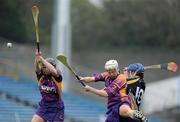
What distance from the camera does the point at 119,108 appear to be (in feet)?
38.4

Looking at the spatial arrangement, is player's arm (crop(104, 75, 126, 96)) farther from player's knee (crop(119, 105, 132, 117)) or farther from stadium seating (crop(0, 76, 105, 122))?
stadium seating (crop(0, 76, 105, 122))

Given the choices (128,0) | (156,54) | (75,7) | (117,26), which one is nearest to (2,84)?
(156,54)

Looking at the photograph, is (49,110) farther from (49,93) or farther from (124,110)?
(124,110)

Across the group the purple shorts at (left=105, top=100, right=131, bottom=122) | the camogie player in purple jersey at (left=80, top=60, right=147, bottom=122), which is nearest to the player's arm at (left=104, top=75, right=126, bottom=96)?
the camogie player in purple jersey at (left=80, top=60, right=147, bottom=122)

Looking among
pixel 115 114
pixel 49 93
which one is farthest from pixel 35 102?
pixel 115 114

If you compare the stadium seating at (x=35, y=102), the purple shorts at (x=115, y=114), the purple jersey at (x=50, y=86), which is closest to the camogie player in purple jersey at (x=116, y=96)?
the purple shorts at (x=115, y=114)

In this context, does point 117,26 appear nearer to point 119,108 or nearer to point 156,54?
point 156,54

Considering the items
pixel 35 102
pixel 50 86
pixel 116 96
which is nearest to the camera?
pixel 116 96

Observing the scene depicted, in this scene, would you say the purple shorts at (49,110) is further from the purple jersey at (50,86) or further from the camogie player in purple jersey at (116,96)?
the camogie player in purple jersey at (116,96)

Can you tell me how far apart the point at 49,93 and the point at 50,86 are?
0.43 feet

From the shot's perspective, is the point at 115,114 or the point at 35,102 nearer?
the point at 115,114

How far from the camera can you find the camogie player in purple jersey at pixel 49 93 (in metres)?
12.2

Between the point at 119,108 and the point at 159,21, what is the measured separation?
2607 centimetres

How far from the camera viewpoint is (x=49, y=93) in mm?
12211
